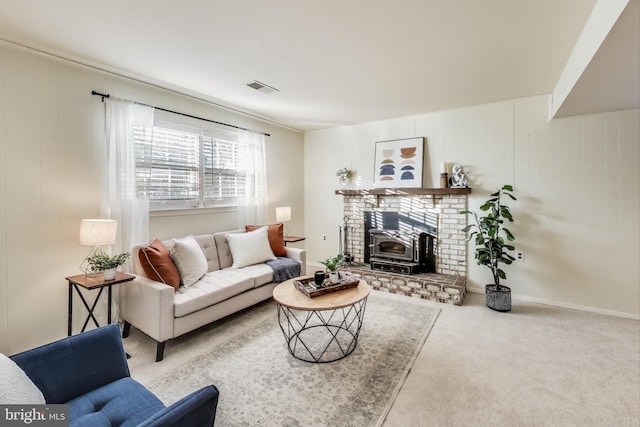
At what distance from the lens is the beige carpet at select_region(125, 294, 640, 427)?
1827mm

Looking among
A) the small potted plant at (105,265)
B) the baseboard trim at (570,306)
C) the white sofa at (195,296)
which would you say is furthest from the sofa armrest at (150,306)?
the baseboard trim at (570,306)

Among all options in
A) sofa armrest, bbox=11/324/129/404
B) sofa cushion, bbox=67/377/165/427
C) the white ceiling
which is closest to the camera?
sofa cushion, bbox=67/377/165/427

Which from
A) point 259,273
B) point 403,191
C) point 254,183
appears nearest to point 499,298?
point 403,191

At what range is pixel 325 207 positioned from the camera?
5.39 meters

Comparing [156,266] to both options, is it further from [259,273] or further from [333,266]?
[333,266]

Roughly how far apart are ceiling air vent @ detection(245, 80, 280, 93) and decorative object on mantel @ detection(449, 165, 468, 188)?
8.65 feet

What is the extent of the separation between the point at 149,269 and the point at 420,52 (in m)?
3.11

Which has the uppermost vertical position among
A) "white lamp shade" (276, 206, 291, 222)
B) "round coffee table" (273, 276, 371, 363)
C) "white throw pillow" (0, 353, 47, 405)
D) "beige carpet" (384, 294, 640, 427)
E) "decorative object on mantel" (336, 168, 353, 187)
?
"decorative object on mantel" (336, 168, 353, 187)

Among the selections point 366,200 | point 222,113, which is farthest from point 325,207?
point 222,113

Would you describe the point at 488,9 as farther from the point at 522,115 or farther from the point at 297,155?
the point at 297,155

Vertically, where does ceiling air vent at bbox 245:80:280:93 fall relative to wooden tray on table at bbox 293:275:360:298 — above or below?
above

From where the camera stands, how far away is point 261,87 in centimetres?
337

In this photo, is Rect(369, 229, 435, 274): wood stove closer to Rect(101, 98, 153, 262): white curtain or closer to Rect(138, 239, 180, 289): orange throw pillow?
Rect(138, 239, 180, 289): orange throw pillow

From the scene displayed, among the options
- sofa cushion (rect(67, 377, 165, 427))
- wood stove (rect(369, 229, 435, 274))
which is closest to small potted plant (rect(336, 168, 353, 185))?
wood stove (rect(369, 229, 435, 274))
